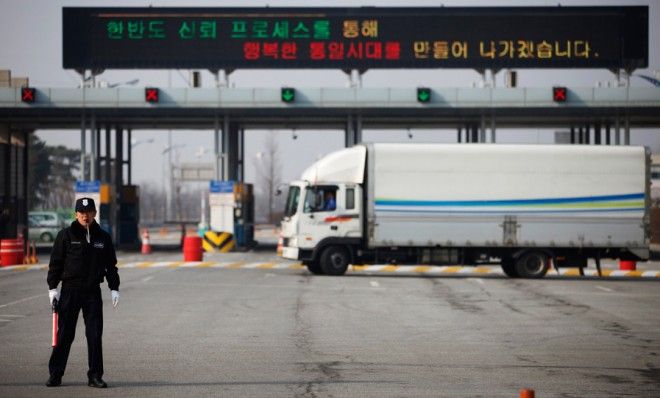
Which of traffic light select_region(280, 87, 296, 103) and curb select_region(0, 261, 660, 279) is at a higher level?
traffic light select_region(280, 87, 296, 103)

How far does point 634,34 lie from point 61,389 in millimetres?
39374

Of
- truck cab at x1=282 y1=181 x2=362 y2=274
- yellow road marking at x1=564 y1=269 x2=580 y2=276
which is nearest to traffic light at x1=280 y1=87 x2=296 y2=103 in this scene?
yellow road marking at x1=564 y1=269 x2=580 y2=276

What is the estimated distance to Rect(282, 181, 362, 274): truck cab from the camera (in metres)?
28.6

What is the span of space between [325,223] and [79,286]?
59.9ft

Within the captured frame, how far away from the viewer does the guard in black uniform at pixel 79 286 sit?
10492 mm

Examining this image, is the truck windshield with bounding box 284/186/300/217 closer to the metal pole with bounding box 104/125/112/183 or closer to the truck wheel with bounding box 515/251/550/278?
the truck wheel with bounding box 515/251/550/278

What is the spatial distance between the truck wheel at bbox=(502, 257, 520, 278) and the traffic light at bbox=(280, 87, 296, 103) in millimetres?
16683

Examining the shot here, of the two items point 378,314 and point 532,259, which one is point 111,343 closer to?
point 378,314

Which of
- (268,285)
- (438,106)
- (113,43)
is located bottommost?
(268,285)

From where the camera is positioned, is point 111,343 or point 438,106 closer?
point 111,343

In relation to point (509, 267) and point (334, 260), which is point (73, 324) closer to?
point (334, 260)

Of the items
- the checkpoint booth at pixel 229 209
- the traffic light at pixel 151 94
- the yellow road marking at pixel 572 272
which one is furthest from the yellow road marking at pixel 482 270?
the traffic light at pixel 151 94

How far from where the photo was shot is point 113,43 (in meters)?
45.8

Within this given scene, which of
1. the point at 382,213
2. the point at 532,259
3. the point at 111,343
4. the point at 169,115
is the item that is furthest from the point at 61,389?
the point at 169,115
